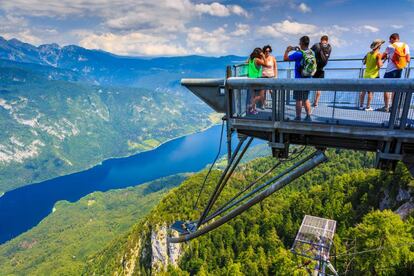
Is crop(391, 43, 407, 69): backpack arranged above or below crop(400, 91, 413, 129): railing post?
above

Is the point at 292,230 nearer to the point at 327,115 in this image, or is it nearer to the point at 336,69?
the point at 336,69

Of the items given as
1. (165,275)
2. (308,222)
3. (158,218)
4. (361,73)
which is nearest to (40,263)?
(158,218)

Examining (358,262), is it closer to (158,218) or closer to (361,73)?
(361,73)

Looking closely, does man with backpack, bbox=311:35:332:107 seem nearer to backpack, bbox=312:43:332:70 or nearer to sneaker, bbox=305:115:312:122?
backpack, bbox=312:43:332:70

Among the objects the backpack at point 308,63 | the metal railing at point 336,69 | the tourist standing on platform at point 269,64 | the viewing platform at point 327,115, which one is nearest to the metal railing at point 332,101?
the viewing platform at point 327,115

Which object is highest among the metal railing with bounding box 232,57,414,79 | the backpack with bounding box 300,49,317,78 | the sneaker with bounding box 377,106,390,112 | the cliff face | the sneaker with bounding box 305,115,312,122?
the backpack with bounding box 300,49,317,78

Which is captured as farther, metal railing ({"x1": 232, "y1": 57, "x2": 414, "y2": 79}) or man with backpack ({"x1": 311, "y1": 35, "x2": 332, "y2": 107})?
metal railing ({"x1": 232, "y1": 57, "x2": 414, "y2": 79})

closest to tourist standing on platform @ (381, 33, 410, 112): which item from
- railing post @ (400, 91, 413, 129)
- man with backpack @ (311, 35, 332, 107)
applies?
man with backpack @ (311, 35, 332, 107)

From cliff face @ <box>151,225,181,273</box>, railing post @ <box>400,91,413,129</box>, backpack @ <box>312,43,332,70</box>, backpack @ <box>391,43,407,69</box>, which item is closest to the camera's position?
railing post @ <box>400,91,413,129</box>
